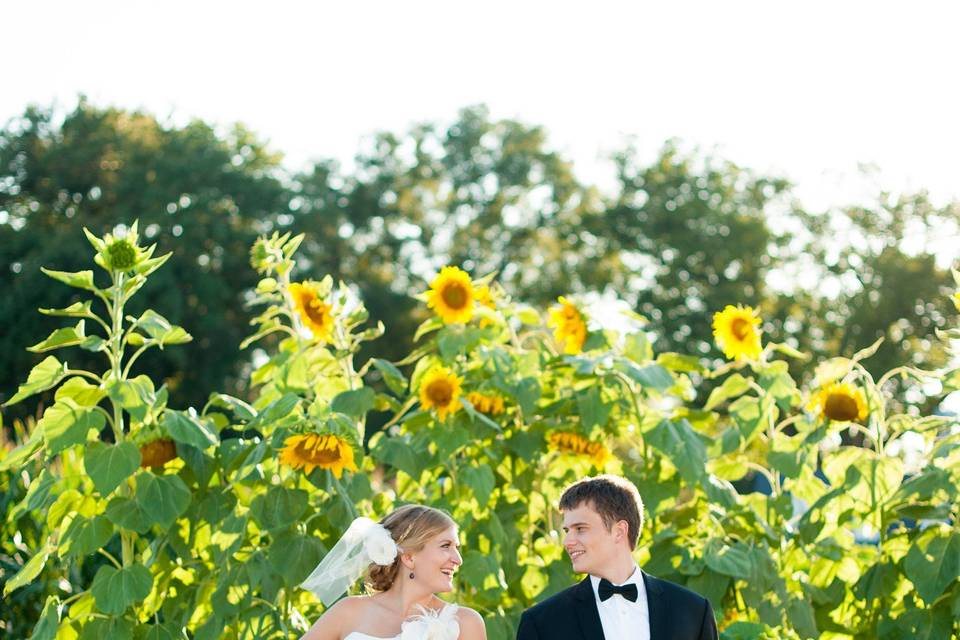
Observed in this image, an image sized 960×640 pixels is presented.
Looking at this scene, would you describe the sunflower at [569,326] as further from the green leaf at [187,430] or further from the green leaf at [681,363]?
the green leaf at [187,430]

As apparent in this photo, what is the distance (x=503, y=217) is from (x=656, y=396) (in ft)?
75.5

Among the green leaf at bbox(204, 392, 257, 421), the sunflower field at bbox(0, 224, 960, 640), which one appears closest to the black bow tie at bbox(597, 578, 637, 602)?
the sunflower field at bbox(0, 224, 960, 640)

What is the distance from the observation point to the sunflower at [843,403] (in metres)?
4.96

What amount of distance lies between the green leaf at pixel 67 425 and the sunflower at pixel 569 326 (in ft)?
6.38

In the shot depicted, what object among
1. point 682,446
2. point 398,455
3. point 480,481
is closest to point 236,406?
point 398,455

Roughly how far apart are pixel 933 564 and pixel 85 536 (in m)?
2.99

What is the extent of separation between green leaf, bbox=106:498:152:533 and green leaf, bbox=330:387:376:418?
0.81 meters

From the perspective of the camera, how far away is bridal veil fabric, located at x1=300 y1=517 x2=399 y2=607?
12.5 ft

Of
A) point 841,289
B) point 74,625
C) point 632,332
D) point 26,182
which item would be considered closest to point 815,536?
point 632,332

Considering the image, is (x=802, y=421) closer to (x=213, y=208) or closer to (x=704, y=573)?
(x=704, y=573)

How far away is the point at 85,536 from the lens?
4.54 metres

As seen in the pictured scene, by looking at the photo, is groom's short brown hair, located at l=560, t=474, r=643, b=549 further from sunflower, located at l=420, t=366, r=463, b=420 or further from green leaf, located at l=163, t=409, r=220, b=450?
green leaf, located at l=163, t=409, r=220, b=450

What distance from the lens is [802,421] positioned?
512 centimetres

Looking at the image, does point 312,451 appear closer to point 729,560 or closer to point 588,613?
point 588,613
